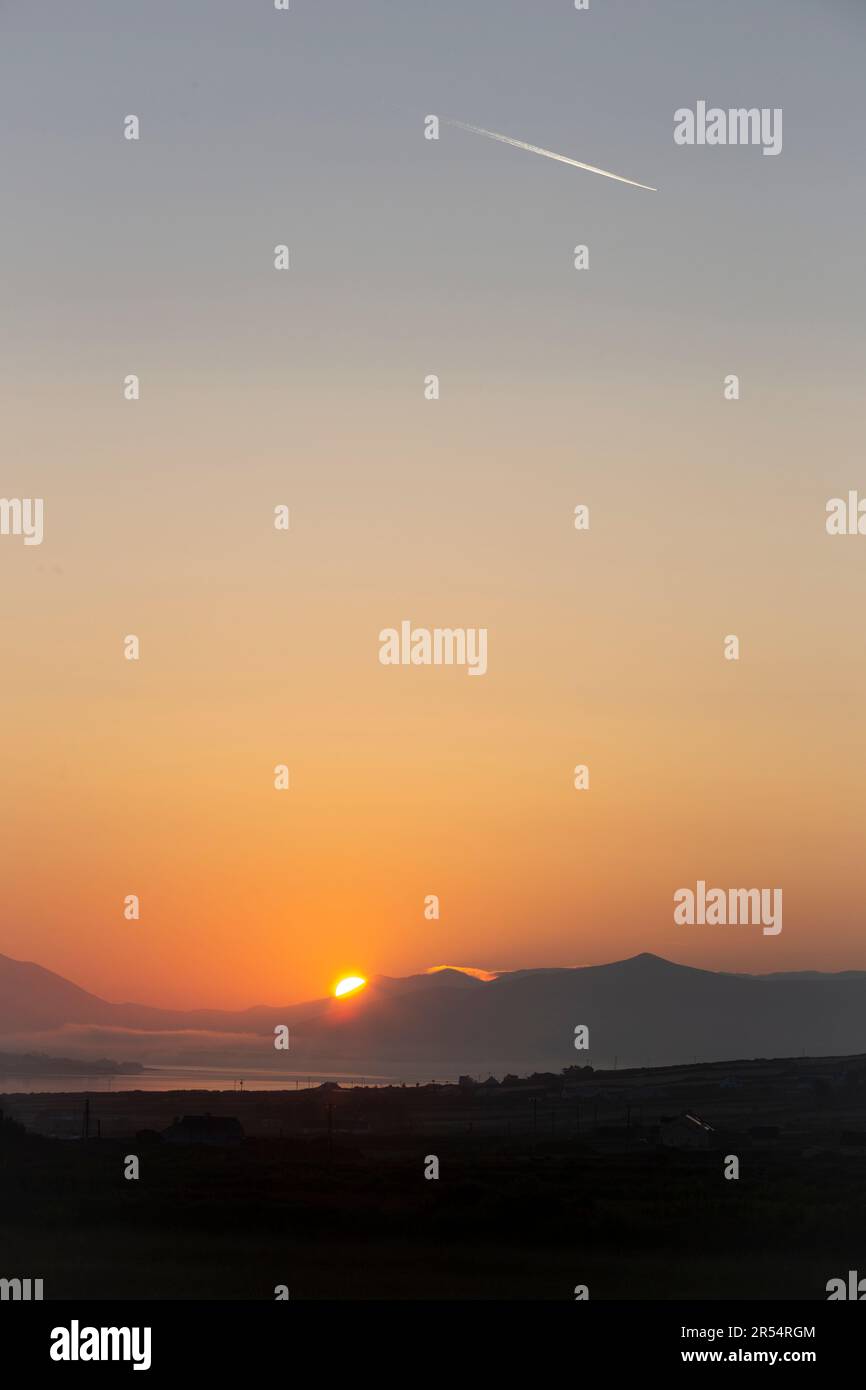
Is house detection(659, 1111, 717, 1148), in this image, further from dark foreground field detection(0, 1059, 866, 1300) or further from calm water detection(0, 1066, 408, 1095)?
calm water detection(0, 1066, 408, 1095)

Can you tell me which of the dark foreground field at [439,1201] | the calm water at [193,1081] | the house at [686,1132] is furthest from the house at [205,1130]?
the house at [686,1132]

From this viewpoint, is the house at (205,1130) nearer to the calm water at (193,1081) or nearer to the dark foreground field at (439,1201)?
the dark foreground field at (439,1201)

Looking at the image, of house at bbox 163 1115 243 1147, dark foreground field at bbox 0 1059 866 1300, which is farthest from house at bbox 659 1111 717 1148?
house at bbox 163 1115 243 1147
